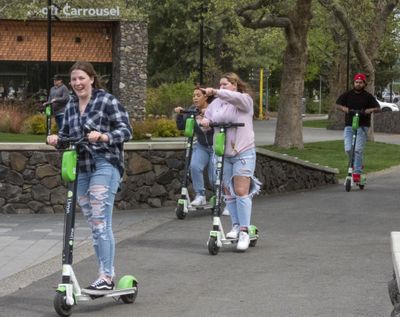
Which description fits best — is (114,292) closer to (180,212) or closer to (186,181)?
(180,212)

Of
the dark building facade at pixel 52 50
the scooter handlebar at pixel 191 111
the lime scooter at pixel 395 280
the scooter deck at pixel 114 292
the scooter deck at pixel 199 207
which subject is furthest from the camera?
the dark building facade at pixel 52 50

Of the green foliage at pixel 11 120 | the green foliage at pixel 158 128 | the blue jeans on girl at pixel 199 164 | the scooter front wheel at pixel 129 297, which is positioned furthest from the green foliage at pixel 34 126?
the scooter front wheel at pixel 129 297

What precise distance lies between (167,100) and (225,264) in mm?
33155

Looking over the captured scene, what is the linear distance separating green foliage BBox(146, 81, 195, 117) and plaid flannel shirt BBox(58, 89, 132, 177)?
34017mm

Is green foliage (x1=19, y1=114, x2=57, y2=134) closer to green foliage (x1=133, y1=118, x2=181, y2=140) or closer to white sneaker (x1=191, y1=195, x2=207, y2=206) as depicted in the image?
green foliage (x1=133, y1=118, x2=181, y2=140)

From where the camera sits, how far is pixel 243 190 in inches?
409

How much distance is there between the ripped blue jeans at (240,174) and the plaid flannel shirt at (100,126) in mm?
2886

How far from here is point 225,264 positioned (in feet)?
31.3

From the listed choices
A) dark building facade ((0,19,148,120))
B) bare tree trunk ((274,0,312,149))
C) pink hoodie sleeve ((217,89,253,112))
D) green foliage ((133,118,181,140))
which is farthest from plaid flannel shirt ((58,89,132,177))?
dark building facade ((0,19,148,120))

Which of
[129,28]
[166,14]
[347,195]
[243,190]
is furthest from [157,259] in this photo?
[166,14]

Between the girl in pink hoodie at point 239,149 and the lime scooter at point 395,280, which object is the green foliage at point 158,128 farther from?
the lime scooter at point 395,280

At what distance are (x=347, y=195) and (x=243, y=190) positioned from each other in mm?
6225

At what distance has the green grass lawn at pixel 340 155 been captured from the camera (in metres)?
22.9

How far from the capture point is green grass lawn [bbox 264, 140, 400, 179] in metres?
22.9
